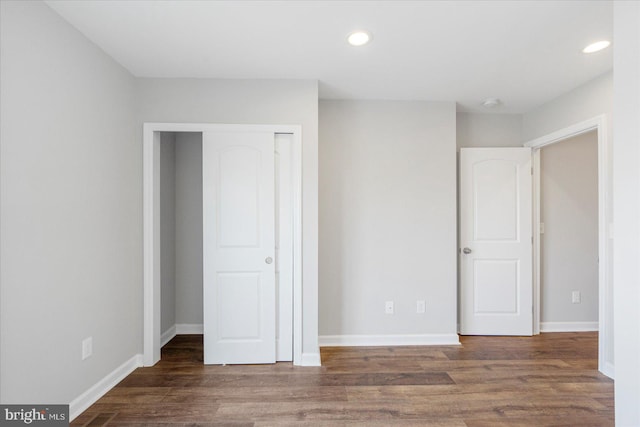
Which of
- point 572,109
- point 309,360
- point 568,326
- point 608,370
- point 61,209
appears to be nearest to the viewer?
point 61,209

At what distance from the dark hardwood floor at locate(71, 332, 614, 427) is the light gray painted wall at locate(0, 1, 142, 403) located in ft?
1.32

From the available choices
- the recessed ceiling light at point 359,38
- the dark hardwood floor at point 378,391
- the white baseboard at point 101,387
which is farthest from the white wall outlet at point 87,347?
the recessed ceiling light at point 359,38

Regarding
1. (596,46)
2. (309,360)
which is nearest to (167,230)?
(309,360)

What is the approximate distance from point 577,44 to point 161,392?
12.6 ft

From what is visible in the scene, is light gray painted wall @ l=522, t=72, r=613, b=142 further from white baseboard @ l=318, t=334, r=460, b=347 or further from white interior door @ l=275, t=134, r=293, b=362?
white interior door @ l=275, t=134, r=293, b=362

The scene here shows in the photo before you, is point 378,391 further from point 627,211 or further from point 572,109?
point 572,109

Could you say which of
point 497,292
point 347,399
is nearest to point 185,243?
point 347,399

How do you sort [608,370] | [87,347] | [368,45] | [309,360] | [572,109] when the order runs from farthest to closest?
[572,109] → [309,360] → [608,370] → [368,45] → [87,347]

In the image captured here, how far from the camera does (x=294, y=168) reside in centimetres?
282

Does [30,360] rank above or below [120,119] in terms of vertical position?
below

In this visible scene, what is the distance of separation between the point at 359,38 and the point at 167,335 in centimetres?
328

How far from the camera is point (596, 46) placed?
227cm

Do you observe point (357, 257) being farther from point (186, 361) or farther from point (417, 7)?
point (417, 7)

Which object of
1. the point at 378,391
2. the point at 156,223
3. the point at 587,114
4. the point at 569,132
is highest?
the point at 587,114
